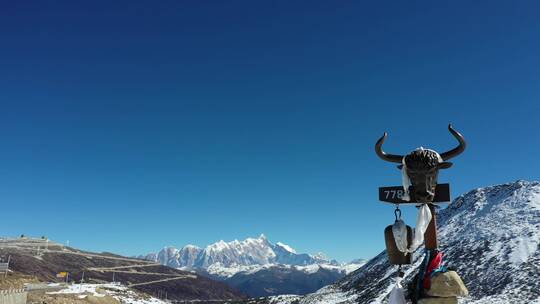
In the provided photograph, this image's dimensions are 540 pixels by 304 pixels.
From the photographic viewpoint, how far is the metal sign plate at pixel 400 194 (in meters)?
5.79

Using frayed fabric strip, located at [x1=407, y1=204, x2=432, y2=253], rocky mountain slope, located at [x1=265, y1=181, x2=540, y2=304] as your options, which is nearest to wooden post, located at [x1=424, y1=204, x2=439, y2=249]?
frayed fabric strip, located at [x1=407, y1=204, x2=432, y2=253]

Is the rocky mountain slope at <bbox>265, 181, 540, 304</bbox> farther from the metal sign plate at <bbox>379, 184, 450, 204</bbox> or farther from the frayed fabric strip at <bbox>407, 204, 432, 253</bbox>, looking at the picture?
the frayed fabric strip at <bbox>407, 204, 432, 253</bbox>

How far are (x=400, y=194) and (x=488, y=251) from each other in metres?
58.7

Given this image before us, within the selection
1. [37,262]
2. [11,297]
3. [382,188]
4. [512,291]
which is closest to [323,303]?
[512,291]

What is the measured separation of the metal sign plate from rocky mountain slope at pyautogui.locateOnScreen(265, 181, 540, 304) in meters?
39.1

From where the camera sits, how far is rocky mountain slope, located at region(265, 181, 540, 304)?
145ft

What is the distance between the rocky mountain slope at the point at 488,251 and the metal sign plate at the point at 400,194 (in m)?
39.1

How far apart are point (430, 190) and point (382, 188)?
782mm

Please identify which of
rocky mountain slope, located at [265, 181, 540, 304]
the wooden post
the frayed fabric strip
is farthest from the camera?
rocky mountain slope, located at [265, 181, 540, 304]

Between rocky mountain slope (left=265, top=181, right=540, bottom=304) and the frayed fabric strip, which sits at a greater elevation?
rocky mountain slope (left=265, top=181, right=540, bottom=304)

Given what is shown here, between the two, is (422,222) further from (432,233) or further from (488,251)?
(488,251)

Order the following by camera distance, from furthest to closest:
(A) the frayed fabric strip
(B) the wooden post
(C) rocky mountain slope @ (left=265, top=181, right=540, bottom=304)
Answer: (C) rocky mountain slope @ (left=265, top=181, right=540, bottom=304)
(B) the wooden post
(A) the frayed fabric strip

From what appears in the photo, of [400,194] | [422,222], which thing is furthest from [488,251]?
[422,222]

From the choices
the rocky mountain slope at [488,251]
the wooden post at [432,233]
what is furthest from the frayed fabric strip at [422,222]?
the rocky mountain slope at [488,251]
